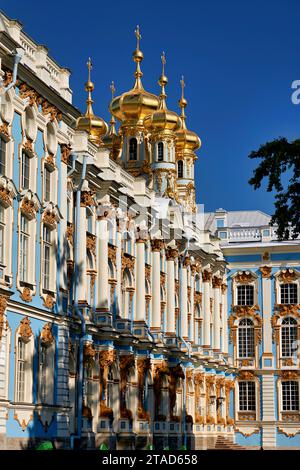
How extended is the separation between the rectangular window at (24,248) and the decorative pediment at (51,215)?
1.07 m

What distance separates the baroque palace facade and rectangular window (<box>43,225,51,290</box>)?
0.04 m

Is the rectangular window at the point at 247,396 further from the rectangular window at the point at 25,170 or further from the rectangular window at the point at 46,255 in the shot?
the rectangular window at the point at 25,170

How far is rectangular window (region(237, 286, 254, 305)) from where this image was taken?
52.4 metres

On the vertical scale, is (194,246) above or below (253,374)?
above

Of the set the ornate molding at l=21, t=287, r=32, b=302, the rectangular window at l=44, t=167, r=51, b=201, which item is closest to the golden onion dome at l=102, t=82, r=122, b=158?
the rectangular window at l=44, t=167, r=51, b=201

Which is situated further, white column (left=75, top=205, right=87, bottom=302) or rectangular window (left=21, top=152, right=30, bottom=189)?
white column (left=75, top=205, right=87, bottom=302)

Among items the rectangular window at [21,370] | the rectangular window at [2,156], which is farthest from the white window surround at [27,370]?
the rectangular window at [2,156]

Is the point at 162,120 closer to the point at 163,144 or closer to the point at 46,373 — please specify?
the point at 163,144

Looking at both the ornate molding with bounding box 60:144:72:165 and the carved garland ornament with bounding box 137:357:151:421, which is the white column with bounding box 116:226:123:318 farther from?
the ornate molding with bounding box 60:144:72:165

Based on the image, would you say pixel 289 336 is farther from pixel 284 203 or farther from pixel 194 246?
pixel 284 203

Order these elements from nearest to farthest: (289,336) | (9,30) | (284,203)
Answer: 1. (284,203)
2. (9,30)
3. (289,336)
